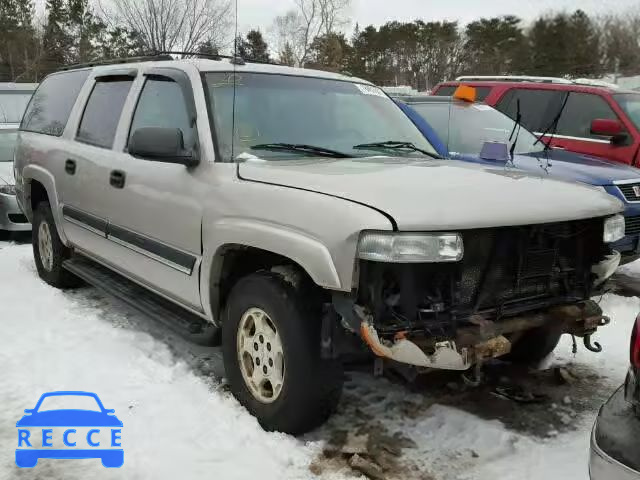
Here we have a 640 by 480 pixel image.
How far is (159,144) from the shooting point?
3.33 meters

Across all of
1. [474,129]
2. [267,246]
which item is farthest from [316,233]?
[474,129]

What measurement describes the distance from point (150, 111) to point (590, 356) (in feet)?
11.1

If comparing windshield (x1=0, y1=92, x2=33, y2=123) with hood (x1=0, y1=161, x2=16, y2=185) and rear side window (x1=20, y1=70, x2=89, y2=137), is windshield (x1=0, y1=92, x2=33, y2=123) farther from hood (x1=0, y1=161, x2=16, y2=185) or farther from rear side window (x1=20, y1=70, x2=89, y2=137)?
rear side window (x1=20, y1=70, x2=89, y2=137)

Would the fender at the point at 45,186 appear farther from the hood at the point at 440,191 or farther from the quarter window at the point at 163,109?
the hood at the point at 440,191

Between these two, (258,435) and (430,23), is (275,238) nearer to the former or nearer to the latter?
(258,435)

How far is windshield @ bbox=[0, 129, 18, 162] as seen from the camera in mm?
9125

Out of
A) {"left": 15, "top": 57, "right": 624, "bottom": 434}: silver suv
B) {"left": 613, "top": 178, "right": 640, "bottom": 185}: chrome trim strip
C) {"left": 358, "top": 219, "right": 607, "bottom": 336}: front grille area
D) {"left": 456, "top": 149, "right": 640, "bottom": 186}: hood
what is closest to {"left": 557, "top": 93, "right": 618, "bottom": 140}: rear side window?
{"left": 456, "top": 149, "right": 640, "bottom": 186}: hood

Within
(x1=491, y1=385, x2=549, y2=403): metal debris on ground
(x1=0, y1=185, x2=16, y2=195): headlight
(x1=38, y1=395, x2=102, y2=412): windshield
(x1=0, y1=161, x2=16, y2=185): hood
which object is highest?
(x1=0, y1=161, x2=16, y2=185): hood

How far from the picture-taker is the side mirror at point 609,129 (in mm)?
7285

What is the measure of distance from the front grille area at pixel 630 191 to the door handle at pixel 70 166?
15.7 ft

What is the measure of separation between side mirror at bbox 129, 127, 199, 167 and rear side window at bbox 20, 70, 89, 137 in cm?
221

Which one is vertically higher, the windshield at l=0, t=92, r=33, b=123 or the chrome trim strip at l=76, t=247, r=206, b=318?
the windshield at l=0, t=92, r=33, b=123

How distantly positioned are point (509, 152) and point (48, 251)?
172 inches

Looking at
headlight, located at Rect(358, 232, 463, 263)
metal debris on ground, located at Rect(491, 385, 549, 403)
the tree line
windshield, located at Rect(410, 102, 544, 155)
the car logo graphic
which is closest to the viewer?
headlight, located at Rect(358, 232, 463, 263)
